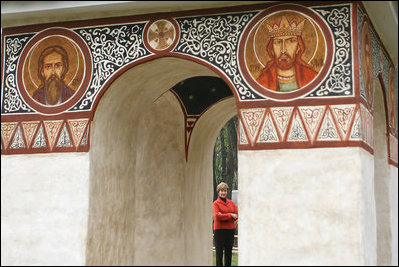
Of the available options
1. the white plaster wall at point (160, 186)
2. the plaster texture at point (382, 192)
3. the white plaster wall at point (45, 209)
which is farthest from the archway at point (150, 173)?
the plaster texture at point (382, 192)

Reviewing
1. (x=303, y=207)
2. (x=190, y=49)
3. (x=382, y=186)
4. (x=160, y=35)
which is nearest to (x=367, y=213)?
(x=303, y=207)

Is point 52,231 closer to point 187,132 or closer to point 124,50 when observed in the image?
point 124,50

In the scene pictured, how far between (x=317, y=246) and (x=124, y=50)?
2942 mm

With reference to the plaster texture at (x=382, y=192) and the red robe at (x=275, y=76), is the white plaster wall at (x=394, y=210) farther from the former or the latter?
the red robe at (x=275, y=76)

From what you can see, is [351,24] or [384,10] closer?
[351,24]

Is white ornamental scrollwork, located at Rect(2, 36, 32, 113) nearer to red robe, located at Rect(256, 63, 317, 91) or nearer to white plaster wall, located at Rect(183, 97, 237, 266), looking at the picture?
red robe, located at Rect(256, 63, 317, 91)

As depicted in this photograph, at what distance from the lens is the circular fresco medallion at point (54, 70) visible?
6.80 m

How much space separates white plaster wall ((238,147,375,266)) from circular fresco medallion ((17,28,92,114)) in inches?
82.6

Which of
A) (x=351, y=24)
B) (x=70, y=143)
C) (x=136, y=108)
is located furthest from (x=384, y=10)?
(x=70, y=143)

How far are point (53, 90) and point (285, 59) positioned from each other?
2.64 metres

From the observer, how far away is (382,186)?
7.71 m

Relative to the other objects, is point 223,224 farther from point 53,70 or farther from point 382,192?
point 53,70

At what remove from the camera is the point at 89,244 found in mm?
6547

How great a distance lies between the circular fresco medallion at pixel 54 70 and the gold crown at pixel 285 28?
6.79ft
